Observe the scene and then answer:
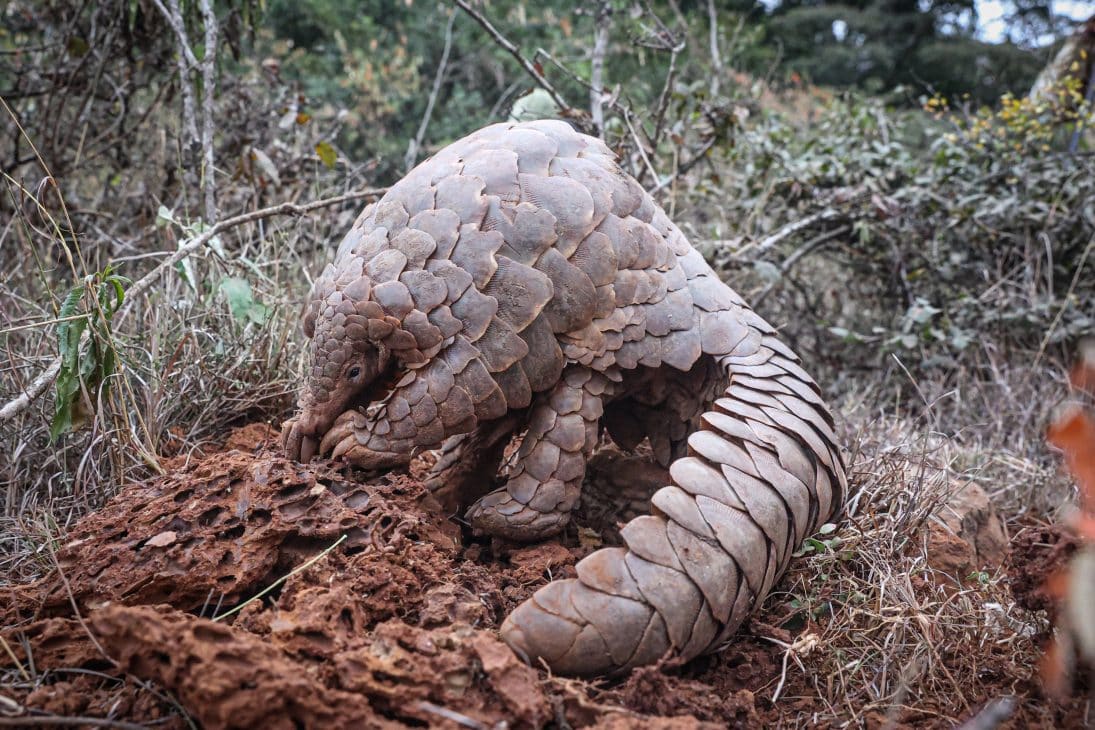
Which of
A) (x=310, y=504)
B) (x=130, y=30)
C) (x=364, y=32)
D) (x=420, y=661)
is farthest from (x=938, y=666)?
(x=364, y=32)

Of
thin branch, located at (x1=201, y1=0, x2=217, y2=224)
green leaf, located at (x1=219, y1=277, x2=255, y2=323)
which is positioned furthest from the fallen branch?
thin branch, located at (x1=201, y1=0, x2=217, y2=224)

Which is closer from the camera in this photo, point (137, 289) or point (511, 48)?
point (137, 289)

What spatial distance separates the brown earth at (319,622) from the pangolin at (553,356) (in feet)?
0.46

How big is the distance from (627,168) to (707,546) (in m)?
3.28

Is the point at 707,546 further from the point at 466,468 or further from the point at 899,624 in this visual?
the point at 466,468

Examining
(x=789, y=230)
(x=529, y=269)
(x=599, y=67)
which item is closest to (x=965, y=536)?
(x=529, y=269)

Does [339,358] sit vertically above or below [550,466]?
above

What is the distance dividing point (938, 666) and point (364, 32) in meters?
8.92

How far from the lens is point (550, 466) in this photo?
201cm

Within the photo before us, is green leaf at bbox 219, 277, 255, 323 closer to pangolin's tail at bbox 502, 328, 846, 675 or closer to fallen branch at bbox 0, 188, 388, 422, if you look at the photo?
fallen branch at bbox 0, 188, 388, 422

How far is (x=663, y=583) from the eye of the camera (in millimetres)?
1659

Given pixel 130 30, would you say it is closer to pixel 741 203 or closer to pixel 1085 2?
pixel 741 203

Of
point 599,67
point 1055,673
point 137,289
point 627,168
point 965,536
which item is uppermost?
point 599,67

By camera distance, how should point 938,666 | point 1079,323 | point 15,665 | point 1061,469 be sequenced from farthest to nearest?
point 1079,323, point 1061,469, point 938,666, point 15,665
